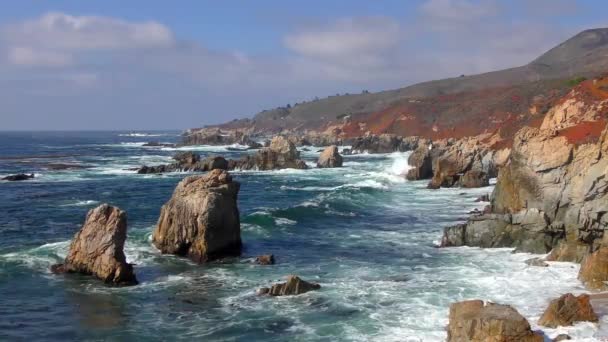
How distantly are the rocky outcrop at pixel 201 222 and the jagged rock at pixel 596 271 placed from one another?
1665 centimetres

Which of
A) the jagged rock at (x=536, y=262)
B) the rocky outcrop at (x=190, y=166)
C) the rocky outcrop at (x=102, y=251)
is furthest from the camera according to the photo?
the rocky outcrop at (x=190, y=166)

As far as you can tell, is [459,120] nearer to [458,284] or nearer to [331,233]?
[331,233]

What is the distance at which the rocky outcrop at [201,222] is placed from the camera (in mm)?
31422

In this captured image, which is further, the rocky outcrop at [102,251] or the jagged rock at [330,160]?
the jagged rock at [330,160]

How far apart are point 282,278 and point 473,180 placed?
1416 inches

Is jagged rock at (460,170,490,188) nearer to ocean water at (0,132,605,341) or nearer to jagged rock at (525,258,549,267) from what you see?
ocean water at (0,132,605,341)

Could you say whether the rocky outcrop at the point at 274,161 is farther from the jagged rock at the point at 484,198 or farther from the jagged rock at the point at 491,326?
the jagged rock at the point at 491,326

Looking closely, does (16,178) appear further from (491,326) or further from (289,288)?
(491,326)

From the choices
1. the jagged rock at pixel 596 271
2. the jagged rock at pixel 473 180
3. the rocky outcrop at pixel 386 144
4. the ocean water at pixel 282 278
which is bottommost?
the ocean water at pixel 282 278

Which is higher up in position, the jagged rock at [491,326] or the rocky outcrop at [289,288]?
the jagged rock at [491,326]

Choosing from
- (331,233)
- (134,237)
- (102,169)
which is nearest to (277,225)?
(331,233)

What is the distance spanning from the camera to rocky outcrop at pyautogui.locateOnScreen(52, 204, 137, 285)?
89.3ft

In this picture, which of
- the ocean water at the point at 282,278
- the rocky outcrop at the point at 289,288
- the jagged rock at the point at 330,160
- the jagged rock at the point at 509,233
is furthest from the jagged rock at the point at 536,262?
the jagged rock at the point at 330,160

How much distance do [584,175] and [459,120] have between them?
336ft
